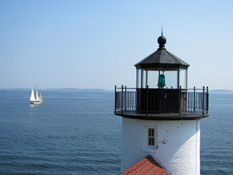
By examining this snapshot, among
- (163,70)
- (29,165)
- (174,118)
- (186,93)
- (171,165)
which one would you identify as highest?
(163,70)

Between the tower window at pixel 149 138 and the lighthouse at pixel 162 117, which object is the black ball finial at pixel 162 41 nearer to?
the lighthouse at pixel 162 117

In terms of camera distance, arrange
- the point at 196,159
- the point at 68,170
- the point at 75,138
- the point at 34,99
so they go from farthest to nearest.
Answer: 1. the point at 34,99
2. the point at 75,138
3. the point at 68,170
4. the point at 196,159

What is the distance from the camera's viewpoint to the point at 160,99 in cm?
673

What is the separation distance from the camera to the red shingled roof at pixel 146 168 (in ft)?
18.8

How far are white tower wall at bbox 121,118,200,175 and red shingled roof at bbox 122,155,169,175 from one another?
17 centimetres

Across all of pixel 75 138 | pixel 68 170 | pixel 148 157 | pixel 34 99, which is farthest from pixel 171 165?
pixel 34 99

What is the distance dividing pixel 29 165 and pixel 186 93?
860 inches

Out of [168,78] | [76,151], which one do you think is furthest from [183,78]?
[76,151]

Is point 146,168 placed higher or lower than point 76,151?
higher

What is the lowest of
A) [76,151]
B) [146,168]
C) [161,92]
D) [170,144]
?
[76,151]

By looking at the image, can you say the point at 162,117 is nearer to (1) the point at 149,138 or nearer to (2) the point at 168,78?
(1) the point at 149,138

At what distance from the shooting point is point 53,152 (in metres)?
29.3

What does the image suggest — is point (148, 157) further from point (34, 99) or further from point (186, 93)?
point (34, 99)

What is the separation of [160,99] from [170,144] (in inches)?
40.2
